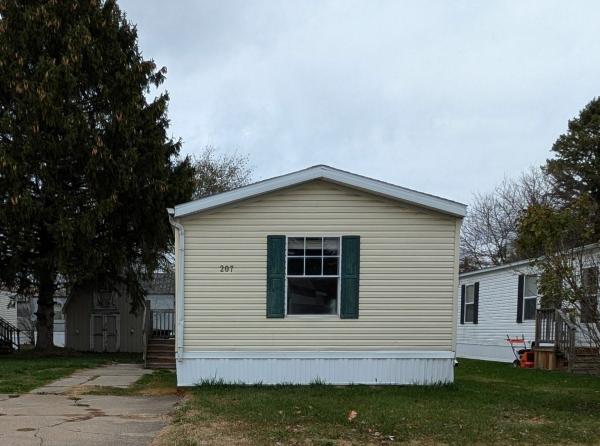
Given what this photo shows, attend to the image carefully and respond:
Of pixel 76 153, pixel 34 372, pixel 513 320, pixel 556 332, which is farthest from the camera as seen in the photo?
pixel 513 320

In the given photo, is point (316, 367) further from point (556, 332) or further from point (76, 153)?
point (76, 153)

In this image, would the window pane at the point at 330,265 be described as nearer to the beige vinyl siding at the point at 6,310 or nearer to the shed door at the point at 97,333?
the shed door at the point at 97,333

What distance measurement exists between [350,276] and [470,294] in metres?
13.0

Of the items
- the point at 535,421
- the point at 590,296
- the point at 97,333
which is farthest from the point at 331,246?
the point at 97,333

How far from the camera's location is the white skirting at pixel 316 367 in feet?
33.1

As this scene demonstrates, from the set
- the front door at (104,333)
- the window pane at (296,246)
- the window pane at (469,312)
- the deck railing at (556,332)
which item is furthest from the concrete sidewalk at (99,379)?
the window pane at (469,312)

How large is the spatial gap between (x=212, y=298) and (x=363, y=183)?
3156 millimetres

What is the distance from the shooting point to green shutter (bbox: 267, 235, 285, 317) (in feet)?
33.0

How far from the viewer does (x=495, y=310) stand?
65.1 feet

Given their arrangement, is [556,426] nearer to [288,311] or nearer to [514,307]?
[288,311]

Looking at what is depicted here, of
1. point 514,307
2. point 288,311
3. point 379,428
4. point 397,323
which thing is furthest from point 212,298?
point 514,307

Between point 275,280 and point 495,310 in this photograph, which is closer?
point 275,280

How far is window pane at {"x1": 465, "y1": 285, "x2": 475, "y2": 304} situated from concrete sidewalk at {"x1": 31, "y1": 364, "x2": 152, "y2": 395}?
11.9 metres

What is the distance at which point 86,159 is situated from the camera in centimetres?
1825
